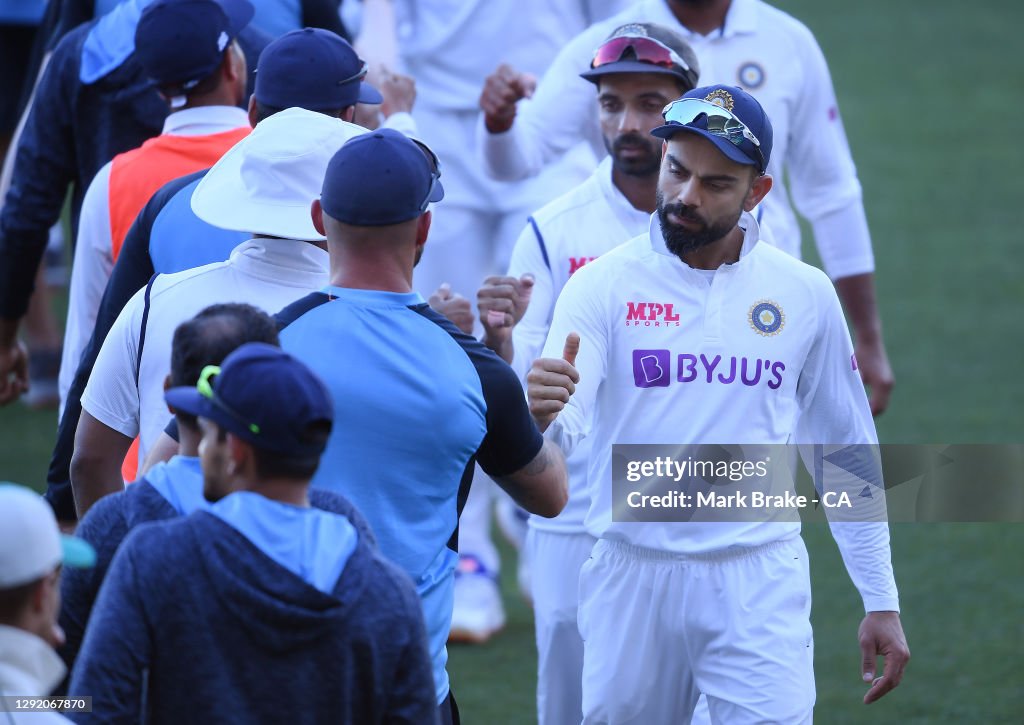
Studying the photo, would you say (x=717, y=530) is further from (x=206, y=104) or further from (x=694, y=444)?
(x=206, y=104)

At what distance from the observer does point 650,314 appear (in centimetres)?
440

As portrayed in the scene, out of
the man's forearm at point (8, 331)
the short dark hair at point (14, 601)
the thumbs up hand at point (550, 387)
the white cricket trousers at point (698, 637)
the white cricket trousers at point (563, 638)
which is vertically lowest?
the white cricket trousers at point (563, 638)

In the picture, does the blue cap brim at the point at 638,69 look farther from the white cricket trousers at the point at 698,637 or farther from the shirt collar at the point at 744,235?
the white cricket trousers at the point at 698,637

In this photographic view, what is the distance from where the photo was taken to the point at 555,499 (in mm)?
3775

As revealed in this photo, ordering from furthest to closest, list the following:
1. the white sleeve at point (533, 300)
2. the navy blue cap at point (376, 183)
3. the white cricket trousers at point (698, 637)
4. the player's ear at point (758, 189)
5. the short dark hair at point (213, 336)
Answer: the white sleeve at point (533, 300)
the player's ear at point (758, 189)
the white cricket trousers at point (698, 637)
the navy blue cap at point (376, 183)
the short dark hair at point (213, 336)

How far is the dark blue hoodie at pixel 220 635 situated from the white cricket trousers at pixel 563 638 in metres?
2.41

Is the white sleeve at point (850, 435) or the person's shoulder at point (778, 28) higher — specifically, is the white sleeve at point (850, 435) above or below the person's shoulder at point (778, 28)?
below

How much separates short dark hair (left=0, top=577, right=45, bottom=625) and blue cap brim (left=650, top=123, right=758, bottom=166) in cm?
232

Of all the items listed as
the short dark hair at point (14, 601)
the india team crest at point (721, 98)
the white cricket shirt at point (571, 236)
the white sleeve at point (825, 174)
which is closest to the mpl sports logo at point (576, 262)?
the white cricket shirt at point (571, 236)

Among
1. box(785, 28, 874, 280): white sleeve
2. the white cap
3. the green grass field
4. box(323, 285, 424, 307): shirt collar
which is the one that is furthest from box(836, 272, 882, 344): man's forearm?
the white cap

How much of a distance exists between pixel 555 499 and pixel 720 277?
957 millimetres

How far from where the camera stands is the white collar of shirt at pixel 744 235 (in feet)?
14.6

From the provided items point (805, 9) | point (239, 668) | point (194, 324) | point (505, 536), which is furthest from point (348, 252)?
point (805, 9)

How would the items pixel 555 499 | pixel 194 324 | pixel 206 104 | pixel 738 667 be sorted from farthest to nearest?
pixel 206 104 < pixel 738 667 < pixel 555 499 < pixel 194 324
